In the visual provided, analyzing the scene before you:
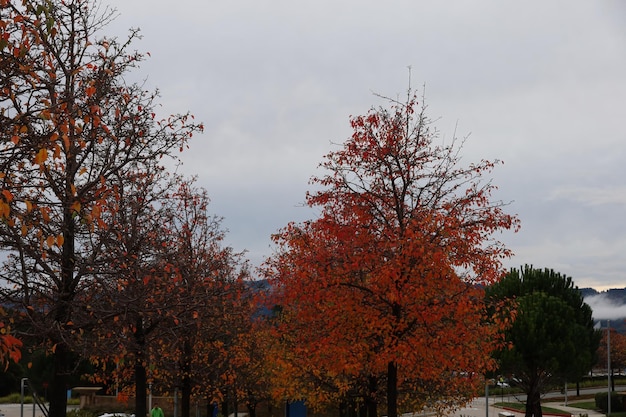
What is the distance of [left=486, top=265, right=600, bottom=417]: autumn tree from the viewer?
120ft

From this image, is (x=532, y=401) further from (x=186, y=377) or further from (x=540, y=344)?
(x=186, y=377)

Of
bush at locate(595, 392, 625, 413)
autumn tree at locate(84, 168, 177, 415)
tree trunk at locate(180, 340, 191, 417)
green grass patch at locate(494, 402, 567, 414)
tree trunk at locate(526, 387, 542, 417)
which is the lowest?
green grass patch at locate(494, 402, 567, 414)

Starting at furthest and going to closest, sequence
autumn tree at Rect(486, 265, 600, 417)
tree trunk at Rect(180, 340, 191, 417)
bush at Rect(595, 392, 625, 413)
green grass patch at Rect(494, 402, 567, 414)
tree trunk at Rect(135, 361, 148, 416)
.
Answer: green grass patch at Rect(494, 402, 567, 414) → bush at Rect(595, 392, 625, 413) → autumn tree at Rect(486, 265, 600, 417) → tree trunk at Rect(180, 340, 191, 417) → tree trunk at Rect(135, 361, 148, 416)

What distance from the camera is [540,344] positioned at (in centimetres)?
3669

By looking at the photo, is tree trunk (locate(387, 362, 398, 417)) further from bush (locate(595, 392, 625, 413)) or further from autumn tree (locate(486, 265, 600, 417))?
bush (locate(595, 392, 625, 413))

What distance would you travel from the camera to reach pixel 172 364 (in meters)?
24.9

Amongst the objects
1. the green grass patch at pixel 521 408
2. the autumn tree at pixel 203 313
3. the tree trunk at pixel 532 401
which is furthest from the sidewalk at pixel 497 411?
the autumn tree at pixel 203 313

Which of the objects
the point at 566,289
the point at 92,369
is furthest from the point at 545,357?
the point at 92,369

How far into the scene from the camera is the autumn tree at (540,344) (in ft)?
120

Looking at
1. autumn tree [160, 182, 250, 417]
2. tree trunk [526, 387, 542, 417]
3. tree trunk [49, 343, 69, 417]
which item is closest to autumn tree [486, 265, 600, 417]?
tree trunk [526, 387, 542, 417]

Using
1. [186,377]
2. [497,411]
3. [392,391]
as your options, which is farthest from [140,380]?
[497,411]

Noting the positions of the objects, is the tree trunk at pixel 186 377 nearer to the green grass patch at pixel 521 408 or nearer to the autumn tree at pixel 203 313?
the autumn tree at pixel 203 313

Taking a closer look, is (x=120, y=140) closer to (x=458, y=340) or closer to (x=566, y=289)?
(x=458, y=340)

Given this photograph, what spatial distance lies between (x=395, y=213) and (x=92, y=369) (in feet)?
153
